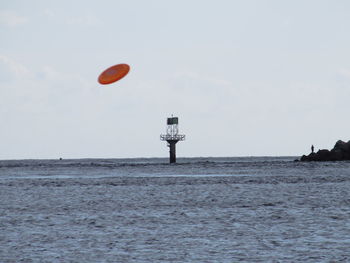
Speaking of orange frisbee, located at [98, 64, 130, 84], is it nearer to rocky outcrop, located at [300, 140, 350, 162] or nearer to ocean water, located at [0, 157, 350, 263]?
ocean water, located at [0, 157, 350, 263]

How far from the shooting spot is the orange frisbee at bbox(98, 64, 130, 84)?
36.4 meters

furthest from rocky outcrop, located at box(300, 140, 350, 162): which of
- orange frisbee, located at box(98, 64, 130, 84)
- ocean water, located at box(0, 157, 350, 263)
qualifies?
orange frisbee, located at box(98, 64, 130, 84)

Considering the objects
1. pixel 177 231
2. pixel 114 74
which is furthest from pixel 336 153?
pixel 177 231

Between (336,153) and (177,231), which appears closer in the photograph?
(177,231)

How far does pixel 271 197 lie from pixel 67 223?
17.7 meters

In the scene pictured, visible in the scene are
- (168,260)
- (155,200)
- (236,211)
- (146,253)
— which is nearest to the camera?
(168,260)

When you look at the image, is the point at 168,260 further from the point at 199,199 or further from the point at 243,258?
the point at 199,199

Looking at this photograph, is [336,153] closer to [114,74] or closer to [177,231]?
[114,74]

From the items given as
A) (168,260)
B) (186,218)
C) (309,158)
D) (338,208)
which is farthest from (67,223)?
(309,158)

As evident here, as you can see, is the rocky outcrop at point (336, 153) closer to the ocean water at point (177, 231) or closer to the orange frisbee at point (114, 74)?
the ocean water at point (177, 231)

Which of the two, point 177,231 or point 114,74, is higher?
A: point 114,74

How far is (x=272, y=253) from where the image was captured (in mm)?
18719

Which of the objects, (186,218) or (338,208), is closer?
(186,218)

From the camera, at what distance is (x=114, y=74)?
122ft
